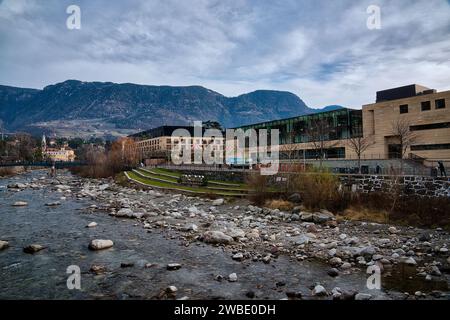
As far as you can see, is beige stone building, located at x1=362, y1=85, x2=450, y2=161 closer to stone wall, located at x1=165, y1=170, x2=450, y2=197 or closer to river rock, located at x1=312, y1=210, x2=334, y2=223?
stone wall, located at x1=165, y1=170, x2=450, y2=197

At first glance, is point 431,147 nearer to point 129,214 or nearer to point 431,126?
point 431,126

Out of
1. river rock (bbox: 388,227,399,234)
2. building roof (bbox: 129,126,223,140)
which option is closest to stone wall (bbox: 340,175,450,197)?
river rock (bbox: 388,227,399,234)

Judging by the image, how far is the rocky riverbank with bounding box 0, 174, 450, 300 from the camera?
39.3ft

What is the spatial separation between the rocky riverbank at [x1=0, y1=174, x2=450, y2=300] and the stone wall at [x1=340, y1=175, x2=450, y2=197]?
567 centimetres

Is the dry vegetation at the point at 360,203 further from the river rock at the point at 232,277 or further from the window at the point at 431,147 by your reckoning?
the window at the point at 431,147

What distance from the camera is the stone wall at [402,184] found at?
2555 centimetres

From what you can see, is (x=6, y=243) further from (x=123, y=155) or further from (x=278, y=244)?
(x=123, y=155)

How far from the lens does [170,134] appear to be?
160 metres

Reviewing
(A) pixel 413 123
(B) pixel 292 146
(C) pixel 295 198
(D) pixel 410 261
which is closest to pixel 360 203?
(C) pixel 295 198

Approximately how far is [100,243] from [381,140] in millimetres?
54864

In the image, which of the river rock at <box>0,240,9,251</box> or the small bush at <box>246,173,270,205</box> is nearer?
the river rock at <box>0,240,9,251</box>

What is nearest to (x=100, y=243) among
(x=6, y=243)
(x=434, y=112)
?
(x=6, y=243)

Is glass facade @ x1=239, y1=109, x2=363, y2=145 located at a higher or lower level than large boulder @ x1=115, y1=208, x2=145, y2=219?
higher
